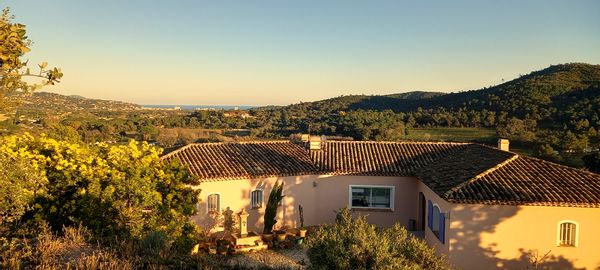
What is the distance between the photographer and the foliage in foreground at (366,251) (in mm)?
8094

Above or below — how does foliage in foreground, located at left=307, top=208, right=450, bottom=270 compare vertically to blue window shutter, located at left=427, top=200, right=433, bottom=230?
above

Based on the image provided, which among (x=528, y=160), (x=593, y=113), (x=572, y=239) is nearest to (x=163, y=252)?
(x=572, y=239)

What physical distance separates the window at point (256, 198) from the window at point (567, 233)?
466 inches

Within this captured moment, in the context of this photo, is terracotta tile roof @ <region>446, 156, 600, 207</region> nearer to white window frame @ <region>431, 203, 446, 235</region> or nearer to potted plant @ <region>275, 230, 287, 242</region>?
white window frame @ <region>431, 203, 446, 235</region>

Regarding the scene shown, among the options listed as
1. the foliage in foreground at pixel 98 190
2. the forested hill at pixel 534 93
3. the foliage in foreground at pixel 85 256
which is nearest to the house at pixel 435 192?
the foliage in foreground at pixel 98 190

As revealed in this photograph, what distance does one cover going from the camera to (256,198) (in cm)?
1905

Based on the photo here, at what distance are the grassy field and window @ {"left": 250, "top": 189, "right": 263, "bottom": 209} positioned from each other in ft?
76.6

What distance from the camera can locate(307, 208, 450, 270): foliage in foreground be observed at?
809cm

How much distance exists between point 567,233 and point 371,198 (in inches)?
334

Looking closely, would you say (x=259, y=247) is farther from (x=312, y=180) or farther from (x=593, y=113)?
(x=593, y=113)

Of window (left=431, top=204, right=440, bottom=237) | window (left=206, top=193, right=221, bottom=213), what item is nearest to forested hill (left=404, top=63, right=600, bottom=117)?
window (left=431, top=204, right=440, bottom=237)

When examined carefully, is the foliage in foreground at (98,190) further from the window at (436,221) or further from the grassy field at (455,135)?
the grassy field at (455,135)

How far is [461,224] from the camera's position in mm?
14070

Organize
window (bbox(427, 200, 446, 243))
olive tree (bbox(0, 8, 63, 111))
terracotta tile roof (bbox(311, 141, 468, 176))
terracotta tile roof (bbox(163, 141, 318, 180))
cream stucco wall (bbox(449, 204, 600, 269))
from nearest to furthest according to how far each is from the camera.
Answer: olive tree (bbox(0, 8, 63, 111))
cream stucco wall (bbox(449, 204, 600, 269))
window (bbox(427, 200, 446, 243))
terracotta tile roof (bbox(163, 141, 318, 180))
terracotta tile roof (bbox(311, 141, 468, 176))
